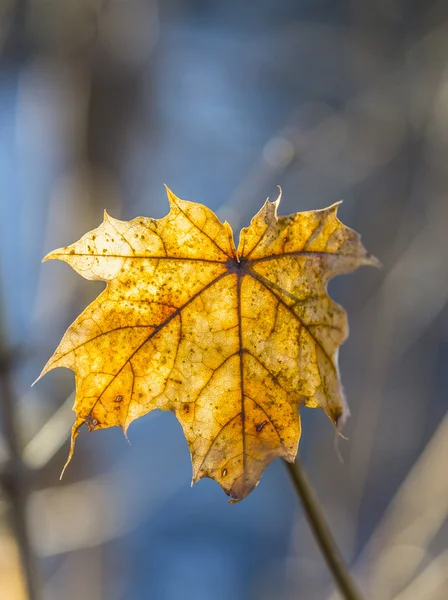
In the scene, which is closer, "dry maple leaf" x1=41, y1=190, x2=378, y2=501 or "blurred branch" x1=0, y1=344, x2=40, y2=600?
"dry maple leaf" x1=41, y1=190, x2=378, y2=501

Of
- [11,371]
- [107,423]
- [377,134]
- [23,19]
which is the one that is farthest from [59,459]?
[377,134]

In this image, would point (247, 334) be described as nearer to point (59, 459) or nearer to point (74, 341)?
point (74, 341)

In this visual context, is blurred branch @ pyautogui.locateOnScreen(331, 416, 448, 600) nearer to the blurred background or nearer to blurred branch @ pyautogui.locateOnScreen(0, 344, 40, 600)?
the blurred background

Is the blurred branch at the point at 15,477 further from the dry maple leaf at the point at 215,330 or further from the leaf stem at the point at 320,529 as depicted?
the leaf stem at the point at 320,529

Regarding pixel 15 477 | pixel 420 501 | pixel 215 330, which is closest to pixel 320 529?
pixel 215 330

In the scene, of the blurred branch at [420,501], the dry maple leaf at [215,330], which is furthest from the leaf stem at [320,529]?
the blurred branch at [420,501]

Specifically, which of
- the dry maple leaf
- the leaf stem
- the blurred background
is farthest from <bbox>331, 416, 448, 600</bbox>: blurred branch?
the dry maple leaf

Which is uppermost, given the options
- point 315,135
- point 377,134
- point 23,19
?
point 23,19
